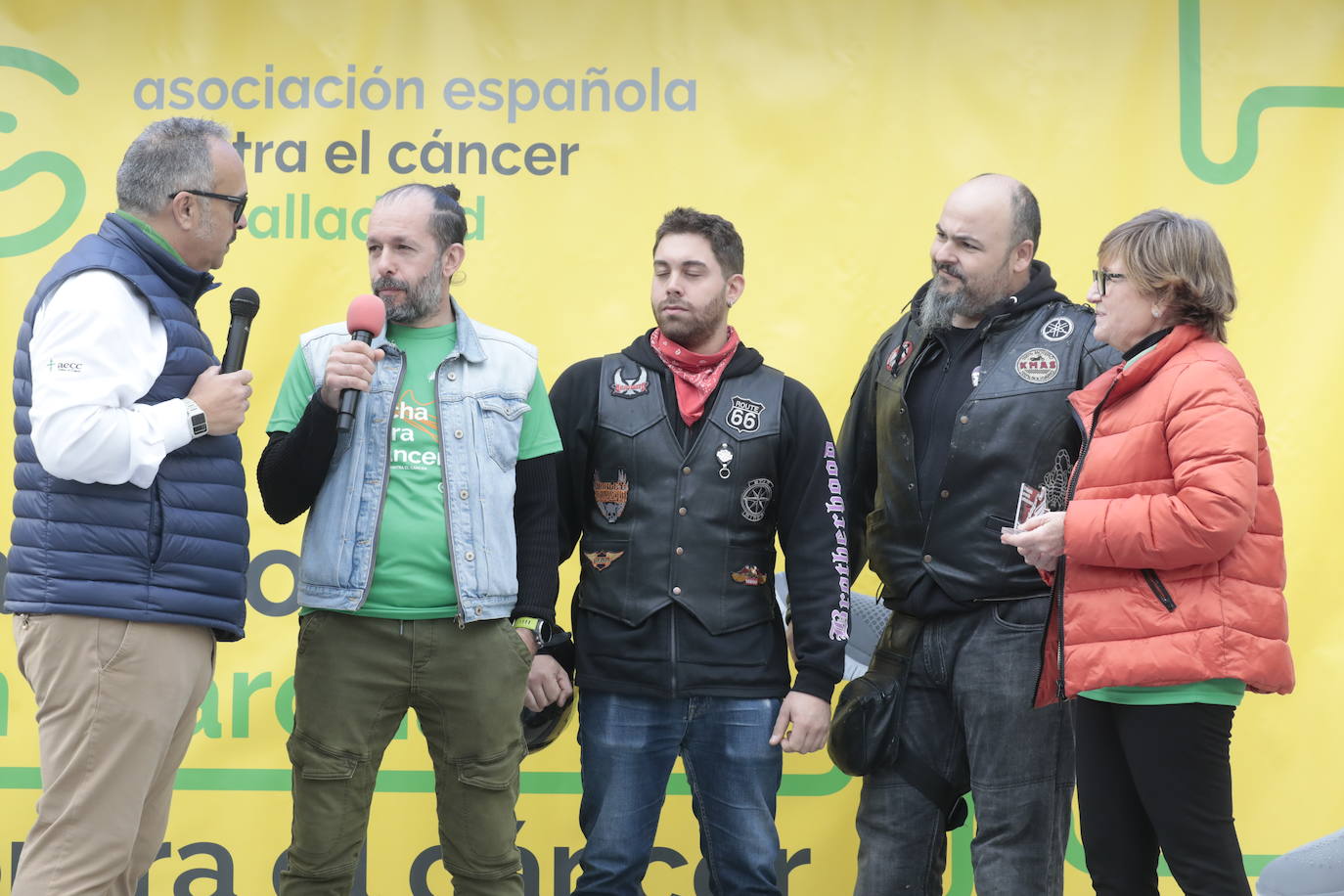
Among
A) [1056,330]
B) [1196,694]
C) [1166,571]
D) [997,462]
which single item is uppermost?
[1056,330]

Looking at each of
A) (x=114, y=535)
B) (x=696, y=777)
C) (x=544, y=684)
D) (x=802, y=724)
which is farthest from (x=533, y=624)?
(x=114, y=535)

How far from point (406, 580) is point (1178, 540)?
5.26ft

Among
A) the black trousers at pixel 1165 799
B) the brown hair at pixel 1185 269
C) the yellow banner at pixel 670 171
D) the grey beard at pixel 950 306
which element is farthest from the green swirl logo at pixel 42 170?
the black trousers at pixel 1165 799

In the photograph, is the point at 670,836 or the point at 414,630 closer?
the point at 414,630

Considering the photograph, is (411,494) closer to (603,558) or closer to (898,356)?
(603,558)

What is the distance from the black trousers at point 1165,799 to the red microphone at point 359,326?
5.52ft

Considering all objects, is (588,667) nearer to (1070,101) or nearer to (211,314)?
(211,314)

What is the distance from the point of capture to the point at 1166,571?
270cm

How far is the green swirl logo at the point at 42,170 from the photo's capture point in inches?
157

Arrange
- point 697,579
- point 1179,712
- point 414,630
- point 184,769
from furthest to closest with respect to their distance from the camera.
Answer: point 184,769
point 697,579
point 414,630
point 1179,712

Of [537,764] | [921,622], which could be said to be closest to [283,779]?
[537,764]

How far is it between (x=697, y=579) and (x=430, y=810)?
1.39m

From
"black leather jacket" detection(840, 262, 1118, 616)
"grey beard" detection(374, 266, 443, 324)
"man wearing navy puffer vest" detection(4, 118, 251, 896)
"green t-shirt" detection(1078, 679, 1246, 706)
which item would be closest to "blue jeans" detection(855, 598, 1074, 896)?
"black leather jacket" detection(840, 262, 1118, 616)

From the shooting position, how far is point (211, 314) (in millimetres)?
4047
